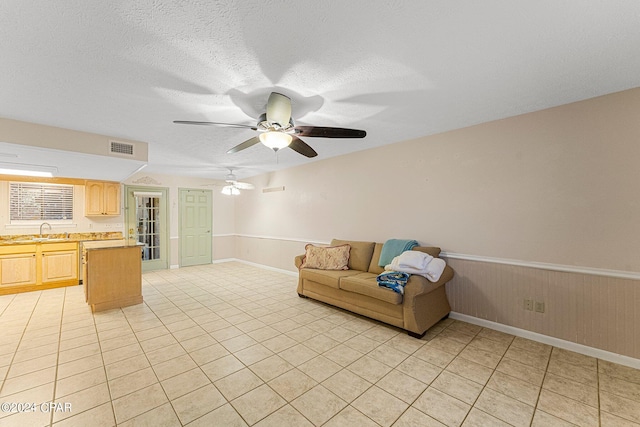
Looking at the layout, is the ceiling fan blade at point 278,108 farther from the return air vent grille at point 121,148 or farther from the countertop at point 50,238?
the countertop at point 50,238

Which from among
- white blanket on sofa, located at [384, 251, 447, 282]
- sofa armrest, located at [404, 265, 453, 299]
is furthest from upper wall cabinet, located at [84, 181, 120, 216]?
sofa armrest, located at [404, 265, 453, 299]

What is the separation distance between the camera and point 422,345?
2.68 m

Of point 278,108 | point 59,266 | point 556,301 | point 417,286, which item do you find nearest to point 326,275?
point 417,286

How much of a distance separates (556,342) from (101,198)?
7755 millimetres

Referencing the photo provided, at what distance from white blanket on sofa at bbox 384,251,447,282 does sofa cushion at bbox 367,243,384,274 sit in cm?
69

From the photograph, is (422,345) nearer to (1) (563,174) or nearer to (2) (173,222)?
(1) (563,174)

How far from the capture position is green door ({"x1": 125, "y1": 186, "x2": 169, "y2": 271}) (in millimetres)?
6004

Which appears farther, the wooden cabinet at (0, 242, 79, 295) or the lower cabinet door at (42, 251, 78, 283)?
the lower cabinet door at (42, 251, 78, 283)

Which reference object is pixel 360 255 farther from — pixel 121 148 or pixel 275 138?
pixel 121 148

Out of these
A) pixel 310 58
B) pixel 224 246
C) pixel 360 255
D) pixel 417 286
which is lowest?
pixel 224 246

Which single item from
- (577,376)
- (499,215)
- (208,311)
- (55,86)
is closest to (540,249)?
(499,215)

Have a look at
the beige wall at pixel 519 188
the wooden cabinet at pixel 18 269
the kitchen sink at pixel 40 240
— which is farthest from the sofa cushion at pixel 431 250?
the wooden cabinet at pixel 18 269

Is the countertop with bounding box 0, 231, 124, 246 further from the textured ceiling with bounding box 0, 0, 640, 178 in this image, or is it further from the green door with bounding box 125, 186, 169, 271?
the textured ceiling with bounding box 0, 0, 640, 178

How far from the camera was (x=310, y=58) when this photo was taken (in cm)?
183
